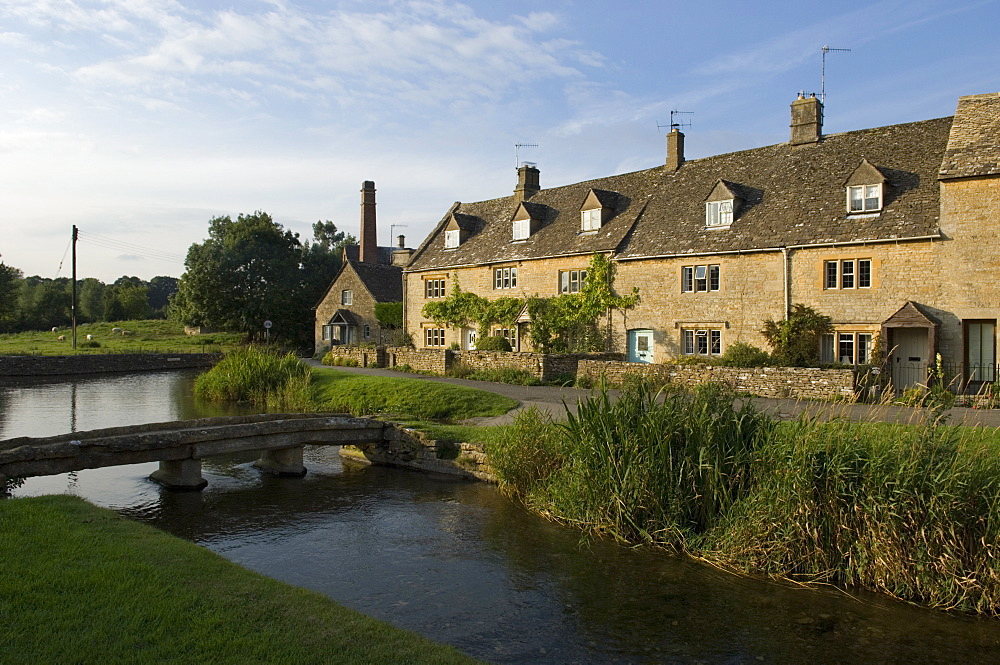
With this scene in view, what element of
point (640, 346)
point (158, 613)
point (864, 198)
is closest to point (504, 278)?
point (640, 346)

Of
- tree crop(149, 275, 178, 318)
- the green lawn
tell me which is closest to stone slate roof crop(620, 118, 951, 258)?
the green lawn

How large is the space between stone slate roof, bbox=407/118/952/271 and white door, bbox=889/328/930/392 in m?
3.40

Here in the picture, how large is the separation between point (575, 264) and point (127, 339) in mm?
44353

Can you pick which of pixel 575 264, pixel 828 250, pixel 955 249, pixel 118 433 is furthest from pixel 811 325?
pixel 118 433

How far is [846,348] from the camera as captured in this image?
84.3 ft

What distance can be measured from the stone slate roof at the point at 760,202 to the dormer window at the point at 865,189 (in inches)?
11.9

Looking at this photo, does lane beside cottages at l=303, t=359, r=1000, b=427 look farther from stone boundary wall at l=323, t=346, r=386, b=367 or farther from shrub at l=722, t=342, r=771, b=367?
stone boundary wall at l=323, t=346, r=386, b=367

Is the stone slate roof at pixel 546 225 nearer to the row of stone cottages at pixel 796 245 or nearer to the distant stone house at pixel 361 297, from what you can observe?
the row of stone cottages at pixel 796 245

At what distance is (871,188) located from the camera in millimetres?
25688

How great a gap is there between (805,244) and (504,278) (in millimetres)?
15877

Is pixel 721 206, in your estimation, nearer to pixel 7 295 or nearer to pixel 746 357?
pixel 746 357

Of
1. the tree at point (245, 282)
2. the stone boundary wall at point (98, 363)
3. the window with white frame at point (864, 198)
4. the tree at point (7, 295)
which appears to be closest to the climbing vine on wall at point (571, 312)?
the window with white frame at point (864, 198)

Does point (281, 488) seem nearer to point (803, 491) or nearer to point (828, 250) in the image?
point (803, 491)

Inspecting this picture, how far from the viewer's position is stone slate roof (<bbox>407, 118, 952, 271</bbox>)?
997 inches
